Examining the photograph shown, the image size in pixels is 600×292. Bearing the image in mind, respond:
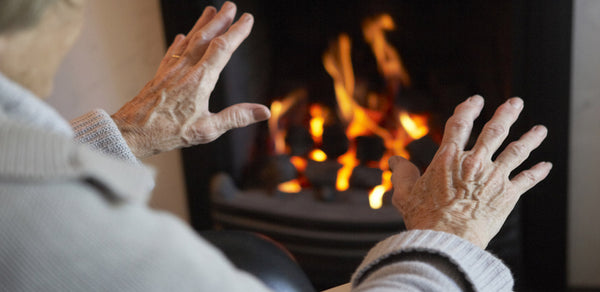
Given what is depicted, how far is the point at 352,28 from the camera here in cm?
175

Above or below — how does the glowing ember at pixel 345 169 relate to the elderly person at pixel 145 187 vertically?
below

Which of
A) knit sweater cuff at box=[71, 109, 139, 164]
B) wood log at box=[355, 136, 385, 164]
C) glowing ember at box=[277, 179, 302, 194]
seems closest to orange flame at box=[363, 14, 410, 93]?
wood log at box=[355, 136, 385, 164]

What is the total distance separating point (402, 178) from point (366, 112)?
918 mm

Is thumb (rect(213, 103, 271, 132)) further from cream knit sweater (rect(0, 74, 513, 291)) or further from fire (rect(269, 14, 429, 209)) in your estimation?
fire (rect(269, 14, 429, 209))

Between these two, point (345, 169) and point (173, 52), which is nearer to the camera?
point (173, 52)

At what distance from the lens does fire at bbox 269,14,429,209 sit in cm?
171

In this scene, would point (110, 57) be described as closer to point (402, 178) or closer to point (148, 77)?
point (148, 77)

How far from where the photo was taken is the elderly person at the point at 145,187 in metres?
0.41

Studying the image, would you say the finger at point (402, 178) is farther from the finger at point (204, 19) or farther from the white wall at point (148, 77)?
the white wall at point (148, 77)

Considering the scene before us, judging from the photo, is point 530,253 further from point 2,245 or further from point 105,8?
point 2,245

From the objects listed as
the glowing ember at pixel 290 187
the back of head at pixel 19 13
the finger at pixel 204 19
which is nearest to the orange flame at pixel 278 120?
the glowing ember at pixel 290 187

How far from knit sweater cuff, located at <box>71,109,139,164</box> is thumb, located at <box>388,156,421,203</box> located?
403mm

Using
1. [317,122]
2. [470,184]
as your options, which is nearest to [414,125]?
[317,122]

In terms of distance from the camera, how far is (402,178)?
34.6 inches
